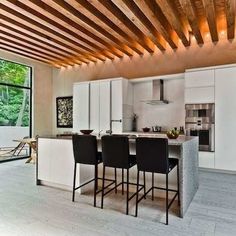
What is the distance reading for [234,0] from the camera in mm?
3420

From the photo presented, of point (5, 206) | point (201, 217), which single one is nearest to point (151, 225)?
point (201, 217)

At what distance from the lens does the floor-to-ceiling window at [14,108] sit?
20.2ft

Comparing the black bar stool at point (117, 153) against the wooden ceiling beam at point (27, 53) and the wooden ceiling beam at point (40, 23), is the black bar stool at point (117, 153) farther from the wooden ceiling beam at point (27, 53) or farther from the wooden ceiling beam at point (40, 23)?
the wooden ceiling beam at point (27, 53)

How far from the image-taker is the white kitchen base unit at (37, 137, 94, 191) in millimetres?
3604

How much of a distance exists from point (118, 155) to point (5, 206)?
1827mm

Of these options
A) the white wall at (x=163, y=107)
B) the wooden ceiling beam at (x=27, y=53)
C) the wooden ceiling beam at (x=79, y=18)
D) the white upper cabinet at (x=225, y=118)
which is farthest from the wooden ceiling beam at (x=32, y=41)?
the white upper cabinet at (x=225, y=118)

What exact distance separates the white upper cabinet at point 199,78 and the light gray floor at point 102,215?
2382mm

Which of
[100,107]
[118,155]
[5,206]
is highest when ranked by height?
[100,107]

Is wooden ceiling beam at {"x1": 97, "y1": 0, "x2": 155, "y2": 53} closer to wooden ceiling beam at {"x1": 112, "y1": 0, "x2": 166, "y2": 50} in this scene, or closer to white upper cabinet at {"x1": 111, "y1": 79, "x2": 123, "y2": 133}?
wooden ceiling beam at {"x1": 112, "y1": 0, "x2": 166, "y2": 50}

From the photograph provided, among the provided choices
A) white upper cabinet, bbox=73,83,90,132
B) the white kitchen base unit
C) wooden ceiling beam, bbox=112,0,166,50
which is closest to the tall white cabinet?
white upper cabinet, bbox=73,83,90,132

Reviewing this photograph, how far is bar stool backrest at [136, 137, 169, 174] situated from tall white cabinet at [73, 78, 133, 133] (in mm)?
3194

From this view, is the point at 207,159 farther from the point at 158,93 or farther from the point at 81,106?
the point at 81,106

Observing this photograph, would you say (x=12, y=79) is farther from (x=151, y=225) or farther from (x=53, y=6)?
(x=151, y=225)

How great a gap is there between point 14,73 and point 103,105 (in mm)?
3094
